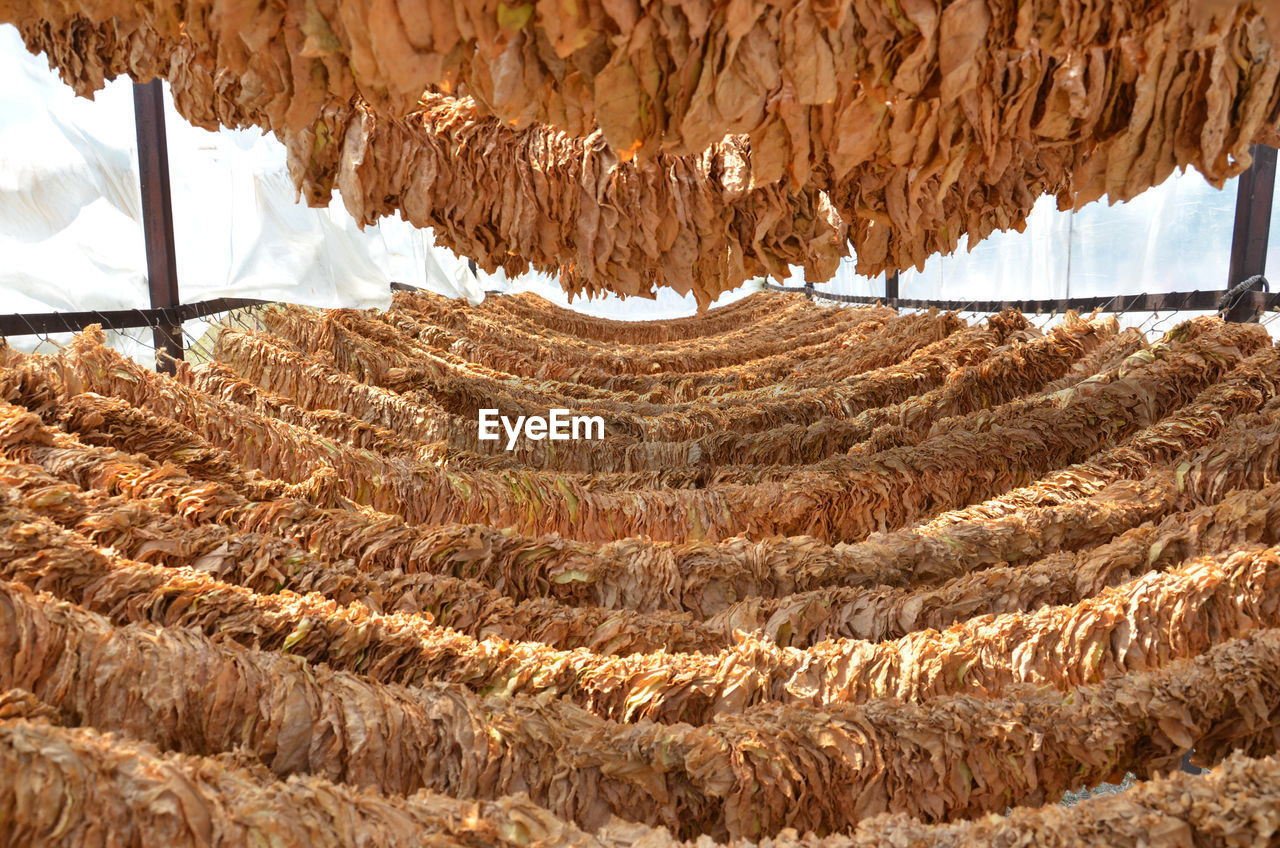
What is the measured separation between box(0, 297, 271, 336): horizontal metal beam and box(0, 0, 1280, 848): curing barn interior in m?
0.02

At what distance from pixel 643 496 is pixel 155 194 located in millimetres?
2250

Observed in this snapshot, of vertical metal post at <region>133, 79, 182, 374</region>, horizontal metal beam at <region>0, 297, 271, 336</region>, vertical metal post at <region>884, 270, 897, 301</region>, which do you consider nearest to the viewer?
horizontal metal beam at <region>0, 297, 271, 336</region>

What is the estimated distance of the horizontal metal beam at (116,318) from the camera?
7.62ft

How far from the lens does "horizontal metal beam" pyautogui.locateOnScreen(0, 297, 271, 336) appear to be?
2322mm

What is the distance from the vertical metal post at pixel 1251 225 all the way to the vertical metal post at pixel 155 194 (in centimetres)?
392

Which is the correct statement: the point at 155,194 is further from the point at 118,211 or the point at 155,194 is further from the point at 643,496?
the point at 643,496

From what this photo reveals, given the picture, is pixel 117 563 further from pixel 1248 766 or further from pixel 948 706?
pixel 1248 766

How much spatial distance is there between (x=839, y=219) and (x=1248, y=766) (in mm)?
1374

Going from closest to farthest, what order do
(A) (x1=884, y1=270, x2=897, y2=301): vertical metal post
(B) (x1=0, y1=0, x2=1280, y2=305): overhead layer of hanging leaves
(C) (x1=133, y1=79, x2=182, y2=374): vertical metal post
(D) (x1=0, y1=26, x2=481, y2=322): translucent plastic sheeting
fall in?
(B) (x1=0, y1=0, x2=1280, y2=305): overhead layer of hanging leaves → (D) (x1=0, y1=26, x2=481, y2=322): translucent plastic sheeting → (C) (x1=133, y1=79, x2=182, y2=374): vertical metal post → (A) (x1=884, y1=270, x2=897, y2=301): vertical metal post

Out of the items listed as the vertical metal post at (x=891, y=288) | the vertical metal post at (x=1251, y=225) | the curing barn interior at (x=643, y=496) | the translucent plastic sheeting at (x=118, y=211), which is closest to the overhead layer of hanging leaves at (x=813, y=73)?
the curing barn interior at (x=643, y=496)

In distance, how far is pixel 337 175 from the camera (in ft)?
6.12

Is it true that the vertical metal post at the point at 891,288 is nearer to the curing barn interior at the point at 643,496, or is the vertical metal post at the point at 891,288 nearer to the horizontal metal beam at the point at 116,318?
the curing barn interior at the point at 643,496

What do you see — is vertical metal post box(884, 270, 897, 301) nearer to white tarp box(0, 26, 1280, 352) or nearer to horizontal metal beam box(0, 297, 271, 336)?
white tarp box(0, 26, 1280, 352)

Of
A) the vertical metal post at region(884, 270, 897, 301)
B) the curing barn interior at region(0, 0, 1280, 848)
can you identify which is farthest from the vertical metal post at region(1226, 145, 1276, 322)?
the vertical metal post at region(884, 270, 897, 301)
